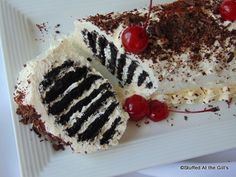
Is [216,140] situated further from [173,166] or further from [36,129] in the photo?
[36,129]

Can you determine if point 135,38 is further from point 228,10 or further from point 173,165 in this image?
point 173,165

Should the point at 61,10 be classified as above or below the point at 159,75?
above

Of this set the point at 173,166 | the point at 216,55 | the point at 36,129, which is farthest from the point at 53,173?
the point at 216,55

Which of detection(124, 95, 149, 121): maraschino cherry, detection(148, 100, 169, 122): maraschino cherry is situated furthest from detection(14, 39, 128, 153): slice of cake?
detection(148, 100, 169, 122): maraschino cherry

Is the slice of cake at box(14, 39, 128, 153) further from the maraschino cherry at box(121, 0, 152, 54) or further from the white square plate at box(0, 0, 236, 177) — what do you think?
the maraschino cherry at box(121, 0, 152, 54)

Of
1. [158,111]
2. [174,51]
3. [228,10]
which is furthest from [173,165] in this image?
[228,10]

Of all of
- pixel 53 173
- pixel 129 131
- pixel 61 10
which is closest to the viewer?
pixel 53 173

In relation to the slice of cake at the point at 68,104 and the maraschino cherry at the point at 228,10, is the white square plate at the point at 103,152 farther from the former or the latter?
the maraschino cherry at the point at 228,10
